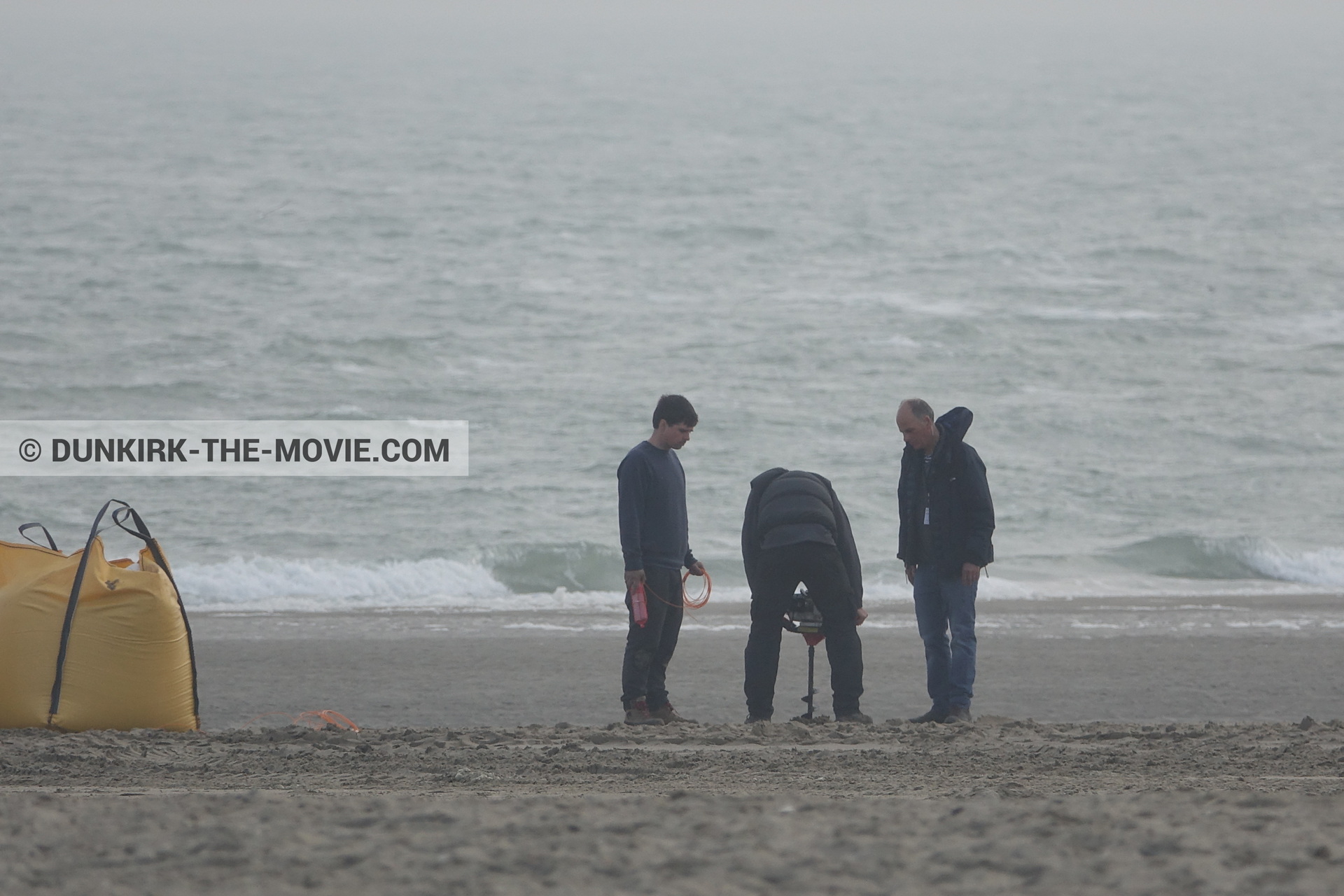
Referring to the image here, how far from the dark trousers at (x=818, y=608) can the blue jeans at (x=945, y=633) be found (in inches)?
14.6

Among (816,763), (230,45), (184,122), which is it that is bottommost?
(816,763)

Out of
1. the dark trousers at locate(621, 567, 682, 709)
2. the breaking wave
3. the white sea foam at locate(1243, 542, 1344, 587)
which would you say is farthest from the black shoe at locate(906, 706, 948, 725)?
the breaking wave

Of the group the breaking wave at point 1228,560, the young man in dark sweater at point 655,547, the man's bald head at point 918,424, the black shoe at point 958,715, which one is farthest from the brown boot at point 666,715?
the breaking wave at point 1228,560

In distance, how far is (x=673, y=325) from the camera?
29609 mm

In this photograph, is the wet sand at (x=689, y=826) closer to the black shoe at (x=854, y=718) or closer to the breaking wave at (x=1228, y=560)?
the black shoe at (x=854, y=718)

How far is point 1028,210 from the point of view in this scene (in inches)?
1770

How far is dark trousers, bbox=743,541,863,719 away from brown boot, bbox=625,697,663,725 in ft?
1.70

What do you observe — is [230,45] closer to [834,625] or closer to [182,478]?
[182,478]

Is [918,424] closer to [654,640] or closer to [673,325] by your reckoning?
[654,640]

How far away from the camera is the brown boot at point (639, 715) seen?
22.3 feet

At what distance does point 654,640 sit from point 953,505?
169 cm

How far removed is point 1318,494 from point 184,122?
51135mm

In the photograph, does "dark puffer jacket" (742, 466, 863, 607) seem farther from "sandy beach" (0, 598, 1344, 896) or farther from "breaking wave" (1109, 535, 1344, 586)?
"breaking wave" (1109, 535, 1344, 586)


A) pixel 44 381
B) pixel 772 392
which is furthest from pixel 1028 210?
pixel 44 381
